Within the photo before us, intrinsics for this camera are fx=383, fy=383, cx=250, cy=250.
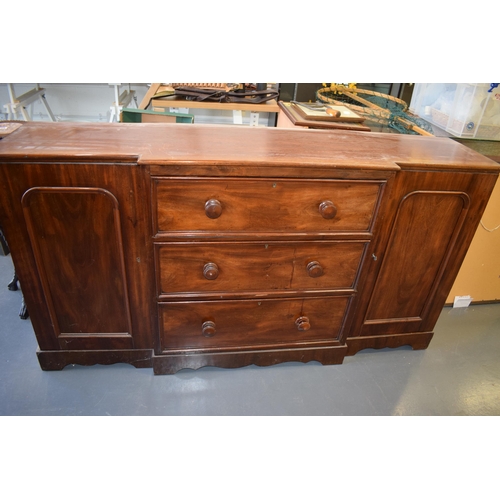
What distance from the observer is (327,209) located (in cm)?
146

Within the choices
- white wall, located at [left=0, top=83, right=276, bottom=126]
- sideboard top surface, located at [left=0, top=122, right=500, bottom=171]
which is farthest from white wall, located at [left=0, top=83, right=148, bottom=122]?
sideboard top surface, located at [left=0, top=122, right=500, bottom=171]

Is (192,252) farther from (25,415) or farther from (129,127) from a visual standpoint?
(25,415)

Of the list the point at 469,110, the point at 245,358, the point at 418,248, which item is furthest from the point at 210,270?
the point at 469,110

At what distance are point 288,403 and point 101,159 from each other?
128 centimetres

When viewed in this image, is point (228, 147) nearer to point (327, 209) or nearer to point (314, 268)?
point (327, 209)

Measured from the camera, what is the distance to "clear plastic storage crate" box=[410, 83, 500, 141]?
213 cm

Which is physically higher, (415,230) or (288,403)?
(415,230)

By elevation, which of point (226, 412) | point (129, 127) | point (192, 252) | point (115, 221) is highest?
point (129, 127)

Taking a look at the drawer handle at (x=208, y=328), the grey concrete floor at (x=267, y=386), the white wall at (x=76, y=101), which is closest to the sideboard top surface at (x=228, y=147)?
the drawer handle at (x=208, y=328)

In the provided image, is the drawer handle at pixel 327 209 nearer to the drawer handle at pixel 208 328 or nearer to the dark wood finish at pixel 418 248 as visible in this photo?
the dark wood finish at pixel 418 248

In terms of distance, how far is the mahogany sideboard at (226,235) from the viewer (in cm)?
138

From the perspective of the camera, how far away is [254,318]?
174cm

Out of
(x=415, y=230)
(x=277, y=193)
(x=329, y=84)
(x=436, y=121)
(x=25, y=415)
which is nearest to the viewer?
(x=277, y=193)

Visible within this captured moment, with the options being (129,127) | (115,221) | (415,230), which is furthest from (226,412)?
(129,127)
